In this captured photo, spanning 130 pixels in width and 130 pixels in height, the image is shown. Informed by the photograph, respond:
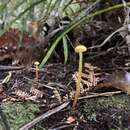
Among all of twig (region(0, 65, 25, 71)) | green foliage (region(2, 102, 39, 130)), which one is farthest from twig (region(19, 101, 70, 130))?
twig (region(0, 65, 25, 71))

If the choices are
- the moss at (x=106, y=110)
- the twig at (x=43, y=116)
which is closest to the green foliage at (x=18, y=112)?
the twig at (x=43, y=116)

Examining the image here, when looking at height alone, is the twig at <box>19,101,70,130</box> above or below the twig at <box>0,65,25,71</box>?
below

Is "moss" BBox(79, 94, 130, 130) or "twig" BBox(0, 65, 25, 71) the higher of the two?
"twig" BBox(0, 65, 25, 71)

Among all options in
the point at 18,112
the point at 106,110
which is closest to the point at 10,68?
the point at 18,112

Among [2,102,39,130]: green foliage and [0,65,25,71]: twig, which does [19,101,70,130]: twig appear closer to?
[2,102,39,130]: green foliage

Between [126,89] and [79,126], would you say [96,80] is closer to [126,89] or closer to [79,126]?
Result: [126,89]

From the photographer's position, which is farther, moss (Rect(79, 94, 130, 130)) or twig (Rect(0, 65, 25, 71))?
twig (Rect(0, 65, 25, 71))

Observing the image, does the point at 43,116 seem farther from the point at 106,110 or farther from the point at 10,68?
the point at 10,68

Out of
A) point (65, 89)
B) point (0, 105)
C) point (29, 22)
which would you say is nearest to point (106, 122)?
point (65, 89)

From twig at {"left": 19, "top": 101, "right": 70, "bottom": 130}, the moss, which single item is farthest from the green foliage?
the moss

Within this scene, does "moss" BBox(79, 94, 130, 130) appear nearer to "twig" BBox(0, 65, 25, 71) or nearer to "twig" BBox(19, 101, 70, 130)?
"twig" BBox(19, 101, 70, 130)
